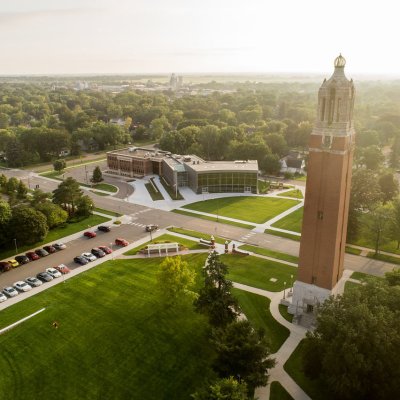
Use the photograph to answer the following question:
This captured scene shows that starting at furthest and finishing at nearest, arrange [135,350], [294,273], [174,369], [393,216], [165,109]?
[165,109] → [393,216] → [294,273] → [135,350] → [174,369]

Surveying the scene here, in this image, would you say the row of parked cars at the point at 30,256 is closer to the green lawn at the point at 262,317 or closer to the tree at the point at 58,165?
the green lawn at the point at 262,317

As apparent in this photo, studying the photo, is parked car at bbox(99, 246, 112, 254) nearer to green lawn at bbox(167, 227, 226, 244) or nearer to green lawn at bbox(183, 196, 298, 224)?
green lawn at bbox(167, 227, 226, 244)

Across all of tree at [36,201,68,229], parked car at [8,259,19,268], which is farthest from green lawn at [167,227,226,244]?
parked car at [8,259,19,268]

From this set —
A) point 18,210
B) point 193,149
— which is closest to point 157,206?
point 18,210

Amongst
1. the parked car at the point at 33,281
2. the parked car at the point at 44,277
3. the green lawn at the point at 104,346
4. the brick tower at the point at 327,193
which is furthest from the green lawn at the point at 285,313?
the parked car at the point at 33,281

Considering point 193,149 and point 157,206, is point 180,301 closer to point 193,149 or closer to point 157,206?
point 157,206

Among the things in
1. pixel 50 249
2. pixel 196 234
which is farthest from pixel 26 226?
pixel 196 234

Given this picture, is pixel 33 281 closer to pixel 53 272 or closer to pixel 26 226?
pixel 53 272
